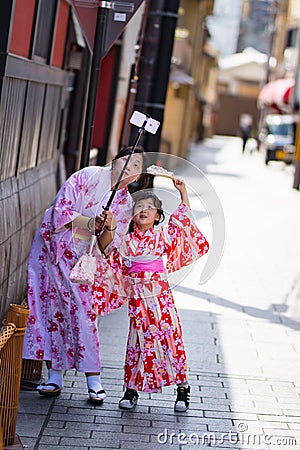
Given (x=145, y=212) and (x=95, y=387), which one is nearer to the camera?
(x=145, y=212)

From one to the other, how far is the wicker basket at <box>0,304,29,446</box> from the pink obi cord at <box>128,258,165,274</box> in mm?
1110

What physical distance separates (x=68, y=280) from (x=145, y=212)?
687mm

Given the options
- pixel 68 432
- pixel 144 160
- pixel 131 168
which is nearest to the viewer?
pixel 68 432

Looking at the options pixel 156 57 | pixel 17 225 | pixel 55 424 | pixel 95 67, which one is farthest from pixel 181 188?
pixel 156 57

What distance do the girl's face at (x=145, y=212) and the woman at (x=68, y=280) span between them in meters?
0.07

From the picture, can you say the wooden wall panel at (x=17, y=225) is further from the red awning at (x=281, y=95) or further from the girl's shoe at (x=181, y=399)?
the red awning at (x=281, y=95)

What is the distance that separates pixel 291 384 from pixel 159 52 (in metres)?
4.50

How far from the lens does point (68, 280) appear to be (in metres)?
6.58

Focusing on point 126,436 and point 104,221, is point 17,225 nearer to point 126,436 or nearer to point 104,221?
point 104,221

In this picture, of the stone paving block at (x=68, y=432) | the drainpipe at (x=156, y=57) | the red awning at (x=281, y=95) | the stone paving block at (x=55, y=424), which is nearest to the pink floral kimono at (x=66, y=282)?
the stone paving block at (x=55, y=424)

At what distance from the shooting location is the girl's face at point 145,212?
6.46 metres

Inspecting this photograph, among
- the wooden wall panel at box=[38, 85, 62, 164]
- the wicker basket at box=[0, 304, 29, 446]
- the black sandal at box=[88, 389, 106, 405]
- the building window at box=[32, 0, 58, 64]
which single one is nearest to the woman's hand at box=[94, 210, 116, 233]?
the wicker basket at box=[0, 304, 29, 446]

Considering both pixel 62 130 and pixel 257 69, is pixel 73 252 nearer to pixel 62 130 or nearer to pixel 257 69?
pixel 62 130

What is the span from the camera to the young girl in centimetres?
652
